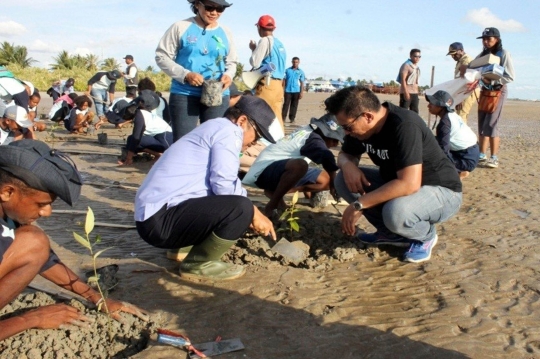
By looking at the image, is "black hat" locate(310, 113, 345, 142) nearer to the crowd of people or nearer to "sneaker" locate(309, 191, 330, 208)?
the crowd of people

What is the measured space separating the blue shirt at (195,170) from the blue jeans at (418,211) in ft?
3.90

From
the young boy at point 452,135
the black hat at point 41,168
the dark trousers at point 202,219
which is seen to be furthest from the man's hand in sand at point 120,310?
the young boy at point 452,135

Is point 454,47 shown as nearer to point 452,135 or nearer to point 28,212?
point 452,135

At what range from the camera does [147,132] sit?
25.2 ft

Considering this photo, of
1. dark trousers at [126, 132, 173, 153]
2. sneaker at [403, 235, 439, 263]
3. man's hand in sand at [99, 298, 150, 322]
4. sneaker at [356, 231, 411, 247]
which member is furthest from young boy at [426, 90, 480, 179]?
man's hand in sand at [99, 298, 150, 322]

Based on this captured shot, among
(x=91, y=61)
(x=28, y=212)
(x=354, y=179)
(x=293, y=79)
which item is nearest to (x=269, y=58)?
(x=354, y=179)

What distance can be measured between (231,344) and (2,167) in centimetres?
140

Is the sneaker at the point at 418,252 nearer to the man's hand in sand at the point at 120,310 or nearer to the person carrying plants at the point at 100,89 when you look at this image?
the man's hand in sand at the point at 120,310

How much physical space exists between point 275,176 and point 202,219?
1531 mm

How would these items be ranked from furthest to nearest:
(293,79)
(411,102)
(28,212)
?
(293,79), (411,102), (28,212)

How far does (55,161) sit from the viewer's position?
2486 mm

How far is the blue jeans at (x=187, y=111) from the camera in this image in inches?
193

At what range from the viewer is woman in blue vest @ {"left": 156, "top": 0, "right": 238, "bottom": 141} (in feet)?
15.8

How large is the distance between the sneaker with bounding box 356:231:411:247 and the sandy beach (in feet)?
0.31
